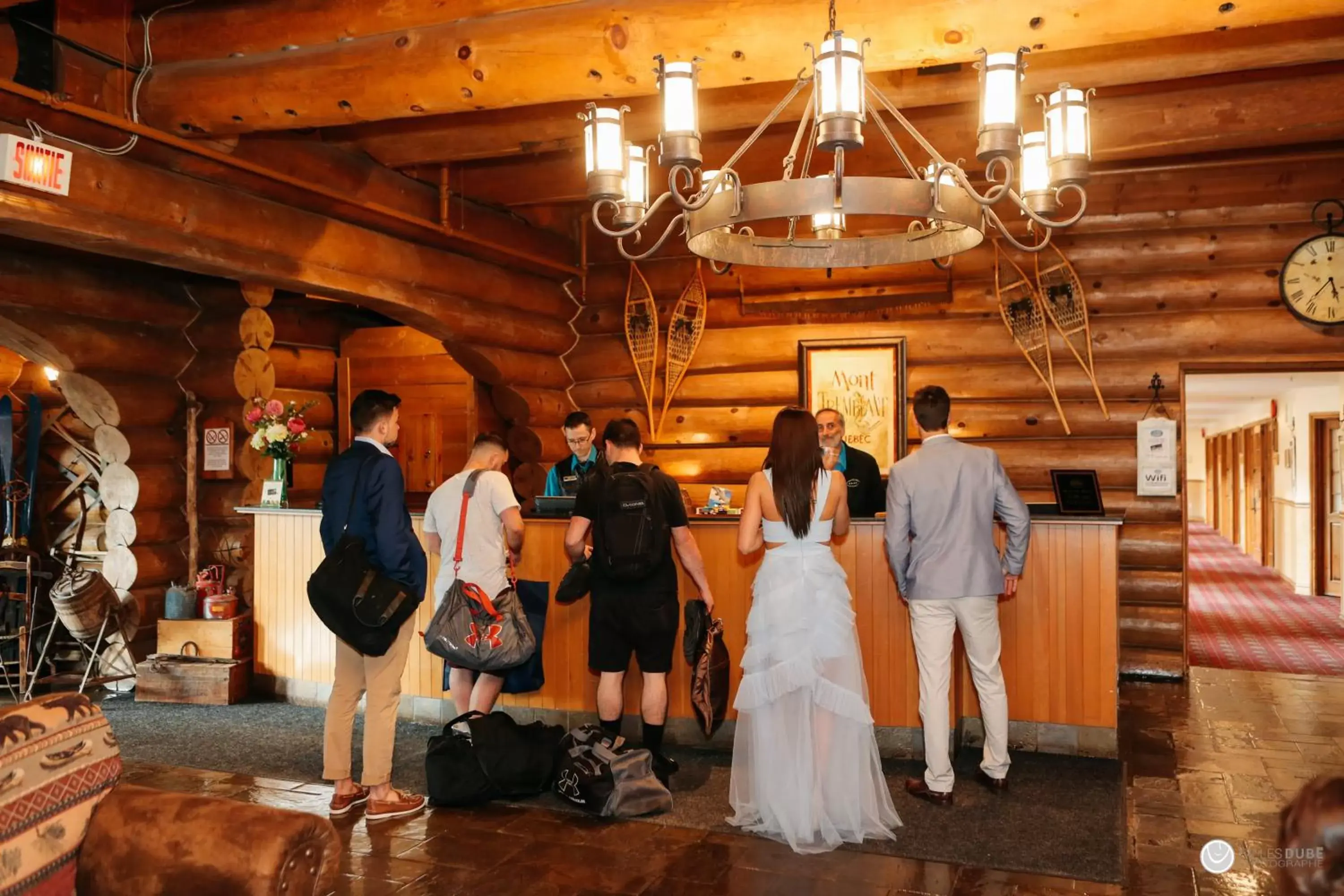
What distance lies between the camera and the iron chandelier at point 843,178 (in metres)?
2.56

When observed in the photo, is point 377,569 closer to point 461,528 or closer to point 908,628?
point 461,528

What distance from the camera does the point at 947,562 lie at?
4.24m

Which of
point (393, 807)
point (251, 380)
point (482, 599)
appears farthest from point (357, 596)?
point (251, 380)

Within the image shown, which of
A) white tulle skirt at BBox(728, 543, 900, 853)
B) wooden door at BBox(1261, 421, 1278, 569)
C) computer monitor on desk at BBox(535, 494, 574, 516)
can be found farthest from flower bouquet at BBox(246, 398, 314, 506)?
wooden door at BBox(1261, 421, 1278, 569)

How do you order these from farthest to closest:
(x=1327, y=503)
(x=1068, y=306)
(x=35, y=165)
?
(x=1327, y=503), (x=1068, y=306), (x=35, y=165)

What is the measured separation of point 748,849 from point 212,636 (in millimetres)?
3989

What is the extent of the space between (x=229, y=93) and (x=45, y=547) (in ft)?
14.2

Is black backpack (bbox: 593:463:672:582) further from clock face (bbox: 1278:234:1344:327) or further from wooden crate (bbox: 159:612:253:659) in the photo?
clock face (bbox: 1278:234:1344:327)

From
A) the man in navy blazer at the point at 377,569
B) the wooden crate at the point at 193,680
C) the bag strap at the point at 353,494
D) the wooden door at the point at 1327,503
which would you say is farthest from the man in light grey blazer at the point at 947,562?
the wooden door at the point at 1327,503

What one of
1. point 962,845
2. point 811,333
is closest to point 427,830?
point 962,845

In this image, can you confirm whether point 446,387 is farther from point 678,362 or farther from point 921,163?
point 921,163

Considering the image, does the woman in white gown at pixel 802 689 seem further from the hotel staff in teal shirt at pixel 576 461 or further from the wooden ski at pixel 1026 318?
the wooden ski at pixel 1026 318

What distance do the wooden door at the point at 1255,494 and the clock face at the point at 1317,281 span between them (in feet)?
30.5

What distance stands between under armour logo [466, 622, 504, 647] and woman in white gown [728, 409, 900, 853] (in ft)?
3.65
